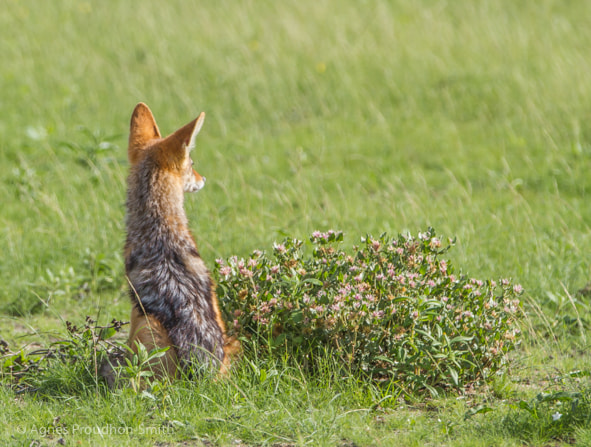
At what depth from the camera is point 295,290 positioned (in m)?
4.99

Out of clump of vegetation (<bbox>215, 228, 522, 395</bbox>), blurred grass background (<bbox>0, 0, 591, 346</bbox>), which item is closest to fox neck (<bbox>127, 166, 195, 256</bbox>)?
clump of vegetation (<bbox>215, 228, 522, 395</bbox>)

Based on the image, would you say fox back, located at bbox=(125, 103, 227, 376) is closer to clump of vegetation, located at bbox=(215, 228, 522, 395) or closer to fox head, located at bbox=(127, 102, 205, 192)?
fox head, located at bbox=(127, 102, 205, 192)

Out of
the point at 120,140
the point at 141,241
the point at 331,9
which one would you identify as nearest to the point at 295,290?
the point at 141,241

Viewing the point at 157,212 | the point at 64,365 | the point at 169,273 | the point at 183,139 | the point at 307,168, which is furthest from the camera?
the point at 307,168

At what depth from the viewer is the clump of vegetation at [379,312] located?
4.76 m

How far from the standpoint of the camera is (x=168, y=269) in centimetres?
468

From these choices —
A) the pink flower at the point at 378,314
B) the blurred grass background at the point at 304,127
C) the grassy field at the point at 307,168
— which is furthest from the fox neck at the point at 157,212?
the blurred grass background at the point at 304,127

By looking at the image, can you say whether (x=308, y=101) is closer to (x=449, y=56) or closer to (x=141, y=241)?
(x=449, y=56)

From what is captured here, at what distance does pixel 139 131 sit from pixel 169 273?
3.94ft

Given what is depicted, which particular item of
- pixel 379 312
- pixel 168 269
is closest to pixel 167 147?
pixel 168 269

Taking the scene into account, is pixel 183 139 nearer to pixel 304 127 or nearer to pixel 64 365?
pixel 64 365

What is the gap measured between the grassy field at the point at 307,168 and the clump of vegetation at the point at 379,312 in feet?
0.66

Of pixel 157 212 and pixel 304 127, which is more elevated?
pixel 157 212

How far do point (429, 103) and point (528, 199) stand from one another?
338 centimetres
